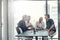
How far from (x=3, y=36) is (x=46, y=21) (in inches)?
40.2

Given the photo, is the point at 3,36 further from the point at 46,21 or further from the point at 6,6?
the point at 46,21

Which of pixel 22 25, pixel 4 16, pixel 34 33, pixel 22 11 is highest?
pixel 22 11

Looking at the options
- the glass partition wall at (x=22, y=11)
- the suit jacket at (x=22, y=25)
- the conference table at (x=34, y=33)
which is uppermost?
the glass partition wall at (x=22, y=11)

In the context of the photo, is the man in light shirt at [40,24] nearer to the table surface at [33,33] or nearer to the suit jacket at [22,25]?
the table surface at [33,33]

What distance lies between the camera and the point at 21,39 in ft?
9.16

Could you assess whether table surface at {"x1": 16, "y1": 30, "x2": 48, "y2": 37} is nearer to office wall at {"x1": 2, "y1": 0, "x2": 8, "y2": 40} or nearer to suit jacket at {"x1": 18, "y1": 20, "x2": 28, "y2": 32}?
suit jacket at {"x1": 18, "y1": 20, "x2": 28, "y2": 32}

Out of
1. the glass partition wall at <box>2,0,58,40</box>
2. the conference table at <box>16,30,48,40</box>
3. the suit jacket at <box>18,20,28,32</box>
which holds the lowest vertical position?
the conference table at <box>16,30,48,40</box>

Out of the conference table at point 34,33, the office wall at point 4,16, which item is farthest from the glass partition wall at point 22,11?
the conference table at point 34,33

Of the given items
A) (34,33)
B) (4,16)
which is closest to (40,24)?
(34,33)

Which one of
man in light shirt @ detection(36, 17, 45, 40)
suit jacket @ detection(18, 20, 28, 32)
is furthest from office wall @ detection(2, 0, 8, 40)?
man in light shirt @ detection(36, 17, 45, 40)

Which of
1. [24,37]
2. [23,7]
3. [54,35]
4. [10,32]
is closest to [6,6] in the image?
[23,7]

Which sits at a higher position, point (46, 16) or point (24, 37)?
point (46, 16)

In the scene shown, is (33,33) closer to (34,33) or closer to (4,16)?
(34,33)

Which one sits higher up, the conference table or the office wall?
the office wall
